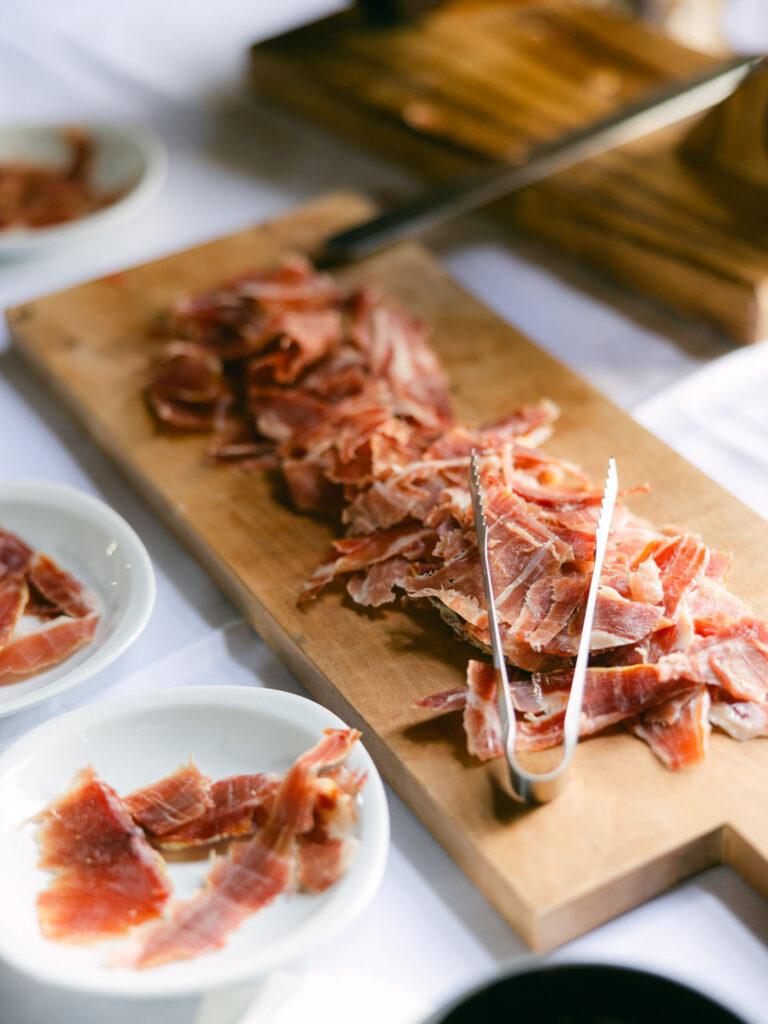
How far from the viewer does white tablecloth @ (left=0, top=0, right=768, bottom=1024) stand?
940 millimetres

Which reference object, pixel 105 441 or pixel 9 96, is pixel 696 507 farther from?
pixel 9 96

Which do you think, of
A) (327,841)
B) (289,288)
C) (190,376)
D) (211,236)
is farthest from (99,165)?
(327,841)

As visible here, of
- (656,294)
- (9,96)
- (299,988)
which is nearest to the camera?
(299,988)

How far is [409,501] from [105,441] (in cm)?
53

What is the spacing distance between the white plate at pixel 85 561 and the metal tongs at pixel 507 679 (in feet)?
1.21

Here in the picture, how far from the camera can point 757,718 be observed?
1052 mm

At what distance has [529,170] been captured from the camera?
74.1 inches

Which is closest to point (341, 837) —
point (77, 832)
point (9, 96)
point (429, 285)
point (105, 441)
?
point (77, 832)

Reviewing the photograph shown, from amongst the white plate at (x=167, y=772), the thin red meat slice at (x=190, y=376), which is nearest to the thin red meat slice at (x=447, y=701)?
the white plate at (x=167, y=772)

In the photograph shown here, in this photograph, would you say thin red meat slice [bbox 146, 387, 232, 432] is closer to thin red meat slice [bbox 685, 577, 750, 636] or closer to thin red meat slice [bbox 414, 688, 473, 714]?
thin red meat slice [bbox 414, 688, 473, 714]

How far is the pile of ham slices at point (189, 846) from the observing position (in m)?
0.90

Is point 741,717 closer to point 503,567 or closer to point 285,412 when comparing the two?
point 503,567

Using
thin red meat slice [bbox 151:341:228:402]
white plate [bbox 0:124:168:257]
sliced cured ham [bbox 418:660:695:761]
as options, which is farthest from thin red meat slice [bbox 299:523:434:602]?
white plate [bbox 0:124:168:257]

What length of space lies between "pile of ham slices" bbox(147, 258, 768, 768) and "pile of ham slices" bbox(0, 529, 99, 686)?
0.89ft
